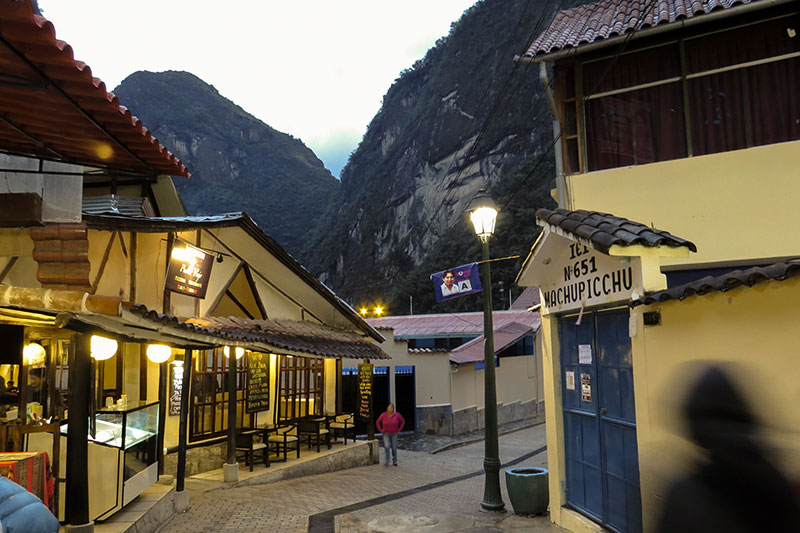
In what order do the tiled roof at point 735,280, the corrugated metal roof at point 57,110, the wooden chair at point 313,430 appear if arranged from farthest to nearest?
the wooden chair at point 313,430
the tiled roof at point 735,280
the corrugated metal roof at point 57,110

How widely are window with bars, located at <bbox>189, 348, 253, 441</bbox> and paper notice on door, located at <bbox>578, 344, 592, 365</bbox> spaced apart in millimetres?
7402

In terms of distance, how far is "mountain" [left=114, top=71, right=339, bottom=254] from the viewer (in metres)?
110

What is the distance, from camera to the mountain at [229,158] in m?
110

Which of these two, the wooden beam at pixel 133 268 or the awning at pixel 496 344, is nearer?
the wooden beam at pixel 133 268

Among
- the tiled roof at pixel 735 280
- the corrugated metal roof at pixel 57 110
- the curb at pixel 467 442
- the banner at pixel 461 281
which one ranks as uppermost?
the corrugated metal roof at pixel 57 110

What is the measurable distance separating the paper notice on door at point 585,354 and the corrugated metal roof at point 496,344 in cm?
1539

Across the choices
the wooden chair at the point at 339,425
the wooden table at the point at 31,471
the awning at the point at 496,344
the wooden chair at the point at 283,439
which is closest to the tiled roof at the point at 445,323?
the awning at the point at 496,344

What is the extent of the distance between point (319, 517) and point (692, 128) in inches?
303

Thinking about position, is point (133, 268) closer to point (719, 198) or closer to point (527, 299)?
point (719, 198)

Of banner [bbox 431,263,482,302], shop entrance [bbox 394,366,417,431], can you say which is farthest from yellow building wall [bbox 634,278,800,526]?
shop entrance [bbox 394,366,417,431]

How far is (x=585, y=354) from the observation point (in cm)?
753

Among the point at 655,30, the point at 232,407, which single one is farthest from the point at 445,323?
the point at 655,30

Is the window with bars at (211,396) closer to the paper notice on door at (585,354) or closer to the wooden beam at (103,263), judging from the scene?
the wooden beam at (103,263)

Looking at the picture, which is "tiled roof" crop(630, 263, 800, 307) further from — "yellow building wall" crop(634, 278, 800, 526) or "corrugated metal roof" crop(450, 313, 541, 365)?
"corrugated metal roof" crop(450, 313, 541, 365)
